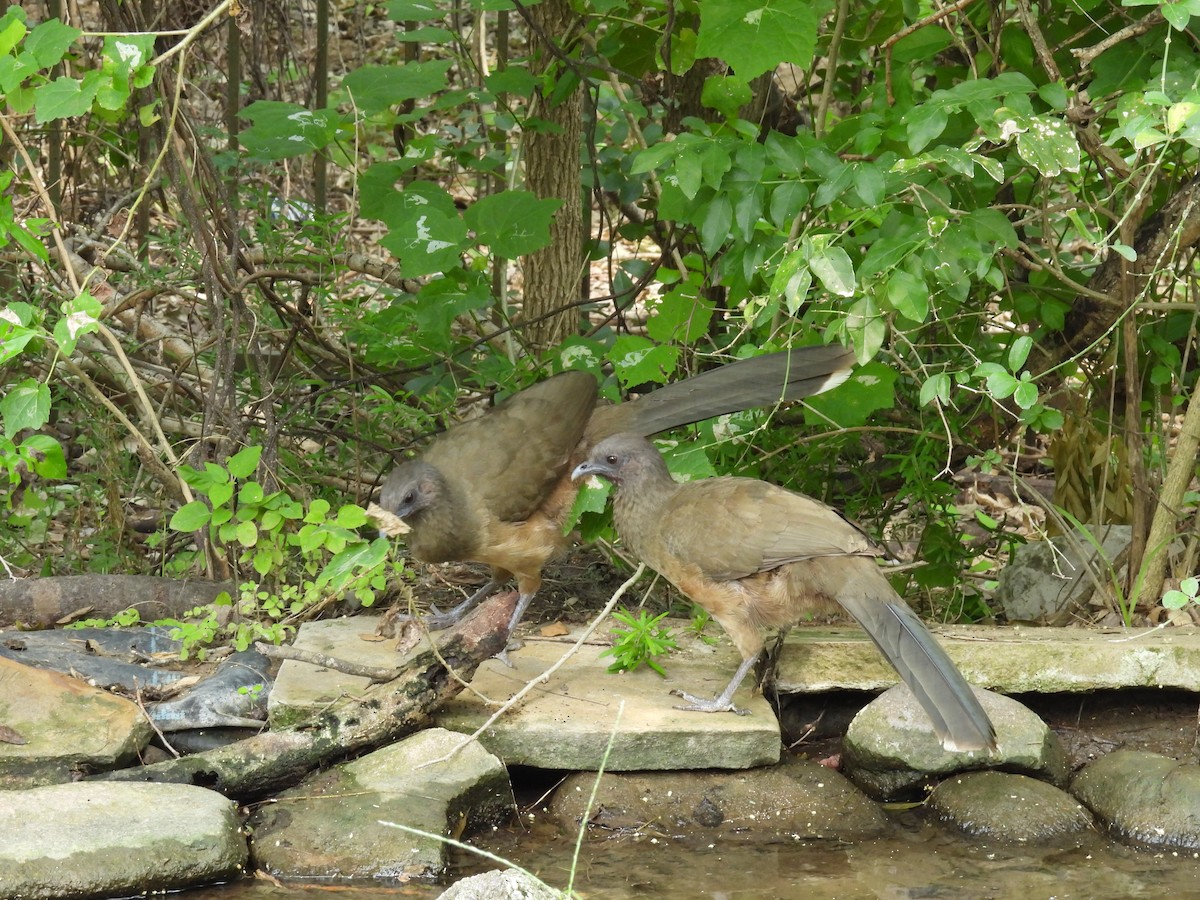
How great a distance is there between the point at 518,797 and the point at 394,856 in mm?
581

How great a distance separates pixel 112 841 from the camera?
3.26m

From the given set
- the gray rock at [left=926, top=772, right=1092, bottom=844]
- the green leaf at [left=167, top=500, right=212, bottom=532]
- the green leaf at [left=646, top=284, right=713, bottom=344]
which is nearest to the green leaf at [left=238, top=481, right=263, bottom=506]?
the green leaf at [left=167, top=500, right=212, bottom=532]

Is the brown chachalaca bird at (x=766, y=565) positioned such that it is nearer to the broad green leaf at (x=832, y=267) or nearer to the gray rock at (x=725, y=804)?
the gray rock at (x=725, y=804)

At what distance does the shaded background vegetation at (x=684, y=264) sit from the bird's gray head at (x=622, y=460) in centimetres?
15

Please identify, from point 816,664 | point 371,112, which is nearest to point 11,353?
point 371,112

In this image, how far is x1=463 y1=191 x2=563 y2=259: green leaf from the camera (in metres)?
5.00

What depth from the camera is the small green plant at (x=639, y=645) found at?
13.7 feet

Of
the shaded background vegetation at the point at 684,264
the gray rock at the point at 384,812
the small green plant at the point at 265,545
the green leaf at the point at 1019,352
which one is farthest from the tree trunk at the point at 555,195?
the green leaf at the point at 1019,352

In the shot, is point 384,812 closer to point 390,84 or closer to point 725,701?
point 725,701

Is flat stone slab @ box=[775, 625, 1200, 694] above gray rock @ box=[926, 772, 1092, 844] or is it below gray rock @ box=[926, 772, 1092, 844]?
above

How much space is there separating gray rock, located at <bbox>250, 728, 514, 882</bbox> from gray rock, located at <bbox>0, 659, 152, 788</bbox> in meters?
0.50

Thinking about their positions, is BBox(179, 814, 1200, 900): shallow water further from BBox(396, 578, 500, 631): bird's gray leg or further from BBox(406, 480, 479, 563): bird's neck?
BBox(396, 578, 500, 631): bird's gray leg

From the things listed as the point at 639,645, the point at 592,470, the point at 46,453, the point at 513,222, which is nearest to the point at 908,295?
the point at 592,470

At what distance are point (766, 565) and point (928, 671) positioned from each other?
569 mm
